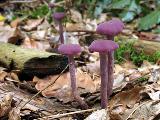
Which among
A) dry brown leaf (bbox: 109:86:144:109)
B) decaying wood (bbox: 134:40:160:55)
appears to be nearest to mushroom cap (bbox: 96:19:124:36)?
dry brown leaf (bbox: 109:86:144:109)

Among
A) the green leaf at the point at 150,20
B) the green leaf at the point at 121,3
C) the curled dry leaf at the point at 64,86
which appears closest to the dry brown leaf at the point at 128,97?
the curled dry leaf at the point at 64,86

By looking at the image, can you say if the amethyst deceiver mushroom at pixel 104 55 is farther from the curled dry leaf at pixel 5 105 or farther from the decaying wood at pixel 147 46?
the decaying wood at pixel 147 46

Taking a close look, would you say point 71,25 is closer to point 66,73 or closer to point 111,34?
point 66,73

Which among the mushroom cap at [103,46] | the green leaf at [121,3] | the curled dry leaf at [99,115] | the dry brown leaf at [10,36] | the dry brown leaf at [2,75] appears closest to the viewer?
the mushroom cap at [103,46]

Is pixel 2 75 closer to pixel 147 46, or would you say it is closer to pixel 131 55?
pixel 131 55

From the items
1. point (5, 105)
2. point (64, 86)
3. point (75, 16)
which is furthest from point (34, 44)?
point (5, 105)

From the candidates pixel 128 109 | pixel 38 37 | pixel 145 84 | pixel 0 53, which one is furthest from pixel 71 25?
pixel 128 109
